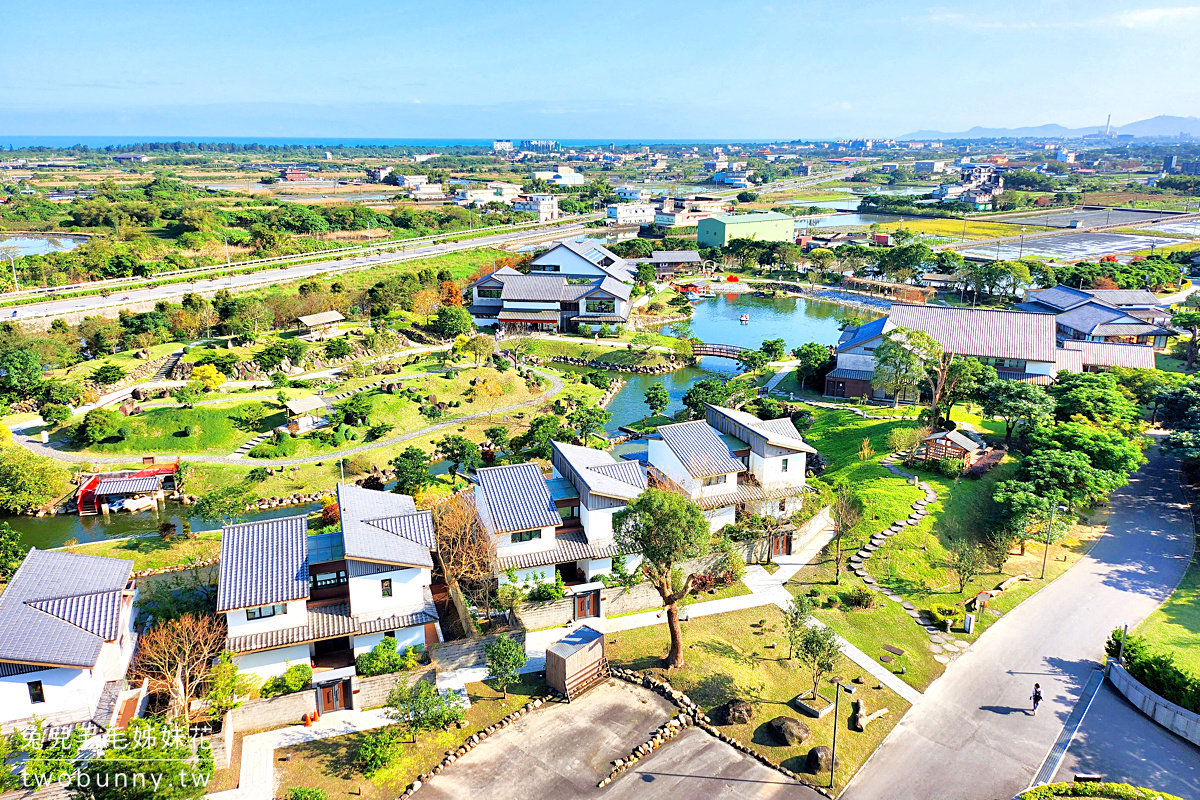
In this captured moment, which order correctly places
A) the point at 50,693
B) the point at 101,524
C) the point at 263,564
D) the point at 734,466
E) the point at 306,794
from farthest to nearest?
the point at 101,524
the point at 734,466
the point at 263,564
the point at 50,693
the point at 306,794

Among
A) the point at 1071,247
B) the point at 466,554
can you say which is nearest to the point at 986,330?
the point at 466,554

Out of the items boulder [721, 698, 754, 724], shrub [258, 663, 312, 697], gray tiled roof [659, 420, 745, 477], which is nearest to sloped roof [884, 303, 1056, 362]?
gray tiled roof [659, 420, 745, 477]

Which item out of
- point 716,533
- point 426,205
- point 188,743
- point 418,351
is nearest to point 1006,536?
point 716,533

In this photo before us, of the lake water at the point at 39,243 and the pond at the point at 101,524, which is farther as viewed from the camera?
the lake water at the point at 39,243

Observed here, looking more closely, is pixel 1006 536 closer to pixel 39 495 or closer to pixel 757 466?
pixel 757 466

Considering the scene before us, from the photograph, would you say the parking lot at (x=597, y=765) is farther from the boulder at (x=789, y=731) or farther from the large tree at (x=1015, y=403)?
the large tree at (x=1015, y=403)

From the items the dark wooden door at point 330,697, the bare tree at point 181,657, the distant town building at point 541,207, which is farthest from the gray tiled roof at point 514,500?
the distant town building at point 541,207

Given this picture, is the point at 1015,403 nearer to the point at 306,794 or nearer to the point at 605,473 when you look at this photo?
the point at 605,473
